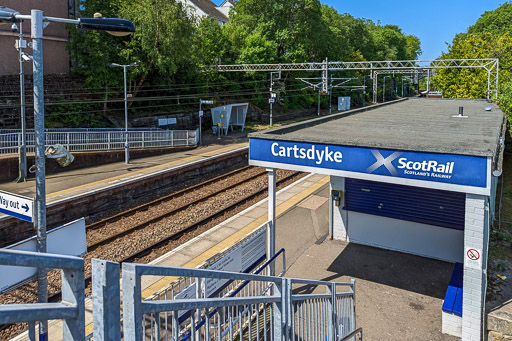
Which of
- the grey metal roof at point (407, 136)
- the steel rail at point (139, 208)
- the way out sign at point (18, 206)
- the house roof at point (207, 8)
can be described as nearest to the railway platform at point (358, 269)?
the way out sign at point (18, 206)

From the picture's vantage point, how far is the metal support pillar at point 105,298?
5.75 ft

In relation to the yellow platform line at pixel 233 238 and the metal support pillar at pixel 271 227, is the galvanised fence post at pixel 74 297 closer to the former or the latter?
the yellow platform line at pixel 233 238

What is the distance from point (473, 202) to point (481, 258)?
994mm

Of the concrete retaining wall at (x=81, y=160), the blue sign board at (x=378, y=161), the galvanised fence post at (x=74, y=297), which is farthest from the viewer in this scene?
the concrete retaining wall at (x=81, y=160)

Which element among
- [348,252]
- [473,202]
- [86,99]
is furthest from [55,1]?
[473,202]

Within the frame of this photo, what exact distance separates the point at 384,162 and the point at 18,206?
6618mm

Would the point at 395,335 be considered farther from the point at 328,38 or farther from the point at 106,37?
the point at 328,38

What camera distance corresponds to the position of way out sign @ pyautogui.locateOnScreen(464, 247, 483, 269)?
7.06 meters

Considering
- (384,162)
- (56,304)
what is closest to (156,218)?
(384,162)

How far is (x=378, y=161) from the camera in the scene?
7.64 m

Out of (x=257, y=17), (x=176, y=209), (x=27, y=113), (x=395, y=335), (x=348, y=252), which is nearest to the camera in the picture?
(x=395, y=335)

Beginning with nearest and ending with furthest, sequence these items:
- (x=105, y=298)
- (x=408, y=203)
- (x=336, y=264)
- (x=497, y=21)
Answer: (x=105, y=298), (x=336, y=264), (x=408, y=203), (x=497, y=21)

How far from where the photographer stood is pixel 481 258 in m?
7.04

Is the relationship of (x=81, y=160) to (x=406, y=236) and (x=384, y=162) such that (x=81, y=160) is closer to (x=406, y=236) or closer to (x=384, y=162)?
(x=406, y=236)
